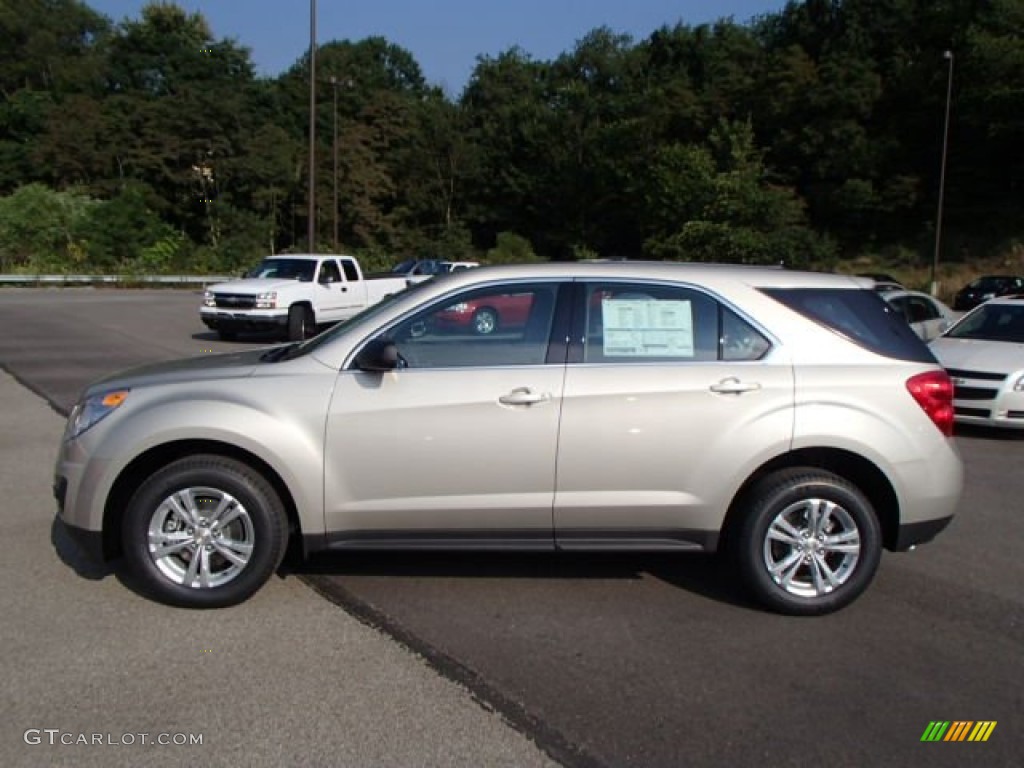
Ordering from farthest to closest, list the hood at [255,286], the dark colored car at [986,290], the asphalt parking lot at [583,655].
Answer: the dark colored car at [986,290], the hood at [255,286], the asphalt parking lot at [583,655]

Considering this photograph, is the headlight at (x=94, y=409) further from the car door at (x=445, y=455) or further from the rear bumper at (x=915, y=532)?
the rear bumper at (x=915, y=532)

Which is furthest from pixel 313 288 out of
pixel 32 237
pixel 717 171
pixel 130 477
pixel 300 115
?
pixel 300 115

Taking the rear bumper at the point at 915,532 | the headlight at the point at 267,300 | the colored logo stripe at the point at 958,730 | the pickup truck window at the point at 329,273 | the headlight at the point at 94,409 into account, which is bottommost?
the colored logo stripe at the point at 958,730

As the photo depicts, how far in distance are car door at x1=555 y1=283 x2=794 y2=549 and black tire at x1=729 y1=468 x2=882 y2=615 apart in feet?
0.57

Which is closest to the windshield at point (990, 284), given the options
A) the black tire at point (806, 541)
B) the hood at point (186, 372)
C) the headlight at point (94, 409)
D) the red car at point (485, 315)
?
the black tire at point (806, 541)

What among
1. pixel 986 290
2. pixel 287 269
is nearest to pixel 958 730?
pixel 287 269

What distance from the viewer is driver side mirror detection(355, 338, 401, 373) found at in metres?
4.27

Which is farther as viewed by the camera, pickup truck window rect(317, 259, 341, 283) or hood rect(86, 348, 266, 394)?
pickup truck window rect(317, 259, 341, 283)

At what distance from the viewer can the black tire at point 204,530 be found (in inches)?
169

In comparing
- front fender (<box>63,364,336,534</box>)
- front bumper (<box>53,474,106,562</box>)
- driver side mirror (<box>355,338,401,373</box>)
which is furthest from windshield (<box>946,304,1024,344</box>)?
front bumper (<box>53,474,106,562</box>)

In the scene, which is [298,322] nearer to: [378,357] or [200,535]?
[200,535]

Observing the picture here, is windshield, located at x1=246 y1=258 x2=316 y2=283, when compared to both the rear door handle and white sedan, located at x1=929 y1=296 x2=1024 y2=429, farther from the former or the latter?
the rear door handle

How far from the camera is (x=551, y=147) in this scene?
72.4 meters

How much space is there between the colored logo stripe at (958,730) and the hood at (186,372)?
11.1 feet
